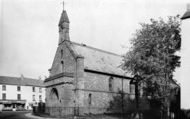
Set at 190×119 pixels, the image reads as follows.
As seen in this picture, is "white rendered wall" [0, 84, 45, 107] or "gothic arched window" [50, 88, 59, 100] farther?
"white rendered wall" [0, 84, 45, 107]

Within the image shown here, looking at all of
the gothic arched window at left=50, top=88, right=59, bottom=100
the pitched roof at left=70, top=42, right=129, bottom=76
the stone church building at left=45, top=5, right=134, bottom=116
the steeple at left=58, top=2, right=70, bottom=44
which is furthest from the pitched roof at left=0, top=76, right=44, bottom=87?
the steeple at left=58, top=2, right=70, bottom=44

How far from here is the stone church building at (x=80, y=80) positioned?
32844 mm

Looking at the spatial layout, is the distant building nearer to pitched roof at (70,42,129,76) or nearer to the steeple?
pitched roof at (70,42,129,76)

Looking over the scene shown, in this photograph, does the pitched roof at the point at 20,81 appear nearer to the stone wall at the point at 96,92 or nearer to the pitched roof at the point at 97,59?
the pitched roof at the point at 97,59

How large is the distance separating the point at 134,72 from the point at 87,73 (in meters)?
9.51

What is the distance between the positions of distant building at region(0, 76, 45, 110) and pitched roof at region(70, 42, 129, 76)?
3823 cm

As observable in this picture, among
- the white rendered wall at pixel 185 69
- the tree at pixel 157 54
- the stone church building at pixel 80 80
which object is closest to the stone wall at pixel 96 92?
the stone church building at pixel 80 80

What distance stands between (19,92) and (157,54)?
A: 56551mm

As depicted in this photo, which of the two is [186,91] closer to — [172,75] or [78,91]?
[172,75]

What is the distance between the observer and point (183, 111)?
79.0 feet

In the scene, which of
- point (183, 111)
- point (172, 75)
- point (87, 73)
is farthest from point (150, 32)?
point (87, 73)

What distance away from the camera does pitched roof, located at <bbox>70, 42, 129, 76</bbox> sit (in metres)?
36.8

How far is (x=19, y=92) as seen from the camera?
2790 inches

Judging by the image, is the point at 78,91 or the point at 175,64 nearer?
the point at 175,64
